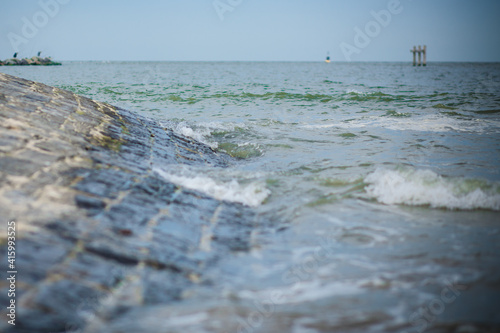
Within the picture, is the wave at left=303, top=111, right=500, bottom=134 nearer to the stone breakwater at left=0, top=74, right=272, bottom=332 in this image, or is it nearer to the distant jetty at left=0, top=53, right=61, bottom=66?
the stone breakwater at left=0, top=74, right=272, bottom=332

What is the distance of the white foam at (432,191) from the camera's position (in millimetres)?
3822

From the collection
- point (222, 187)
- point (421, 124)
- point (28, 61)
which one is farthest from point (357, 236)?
point (28, 61)

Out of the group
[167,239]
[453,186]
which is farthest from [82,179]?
[453,186]

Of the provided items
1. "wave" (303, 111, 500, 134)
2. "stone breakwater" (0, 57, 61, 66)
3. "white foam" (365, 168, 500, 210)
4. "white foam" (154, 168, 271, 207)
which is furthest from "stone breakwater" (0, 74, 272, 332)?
"stone breakwater" (0, 57, 61, 66)

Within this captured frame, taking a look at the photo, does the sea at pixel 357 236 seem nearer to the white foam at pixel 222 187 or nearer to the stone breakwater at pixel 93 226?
the white foam at pixel 222 187

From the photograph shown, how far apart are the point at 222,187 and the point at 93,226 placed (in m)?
1.91

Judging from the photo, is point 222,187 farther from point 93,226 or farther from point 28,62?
point 28,62

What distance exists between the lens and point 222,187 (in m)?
4.33

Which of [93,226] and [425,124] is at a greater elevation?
[425,124]

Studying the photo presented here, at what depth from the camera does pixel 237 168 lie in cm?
557

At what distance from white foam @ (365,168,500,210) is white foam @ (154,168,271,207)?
1.34m

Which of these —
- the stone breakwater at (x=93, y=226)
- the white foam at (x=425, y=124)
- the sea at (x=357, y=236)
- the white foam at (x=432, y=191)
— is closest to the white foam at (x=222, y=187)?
the sea at (x=357, y=236)

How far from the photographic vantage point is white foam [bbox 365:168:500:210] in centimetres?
382

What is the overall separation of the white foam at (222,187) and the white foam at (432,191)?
4.38 feet
